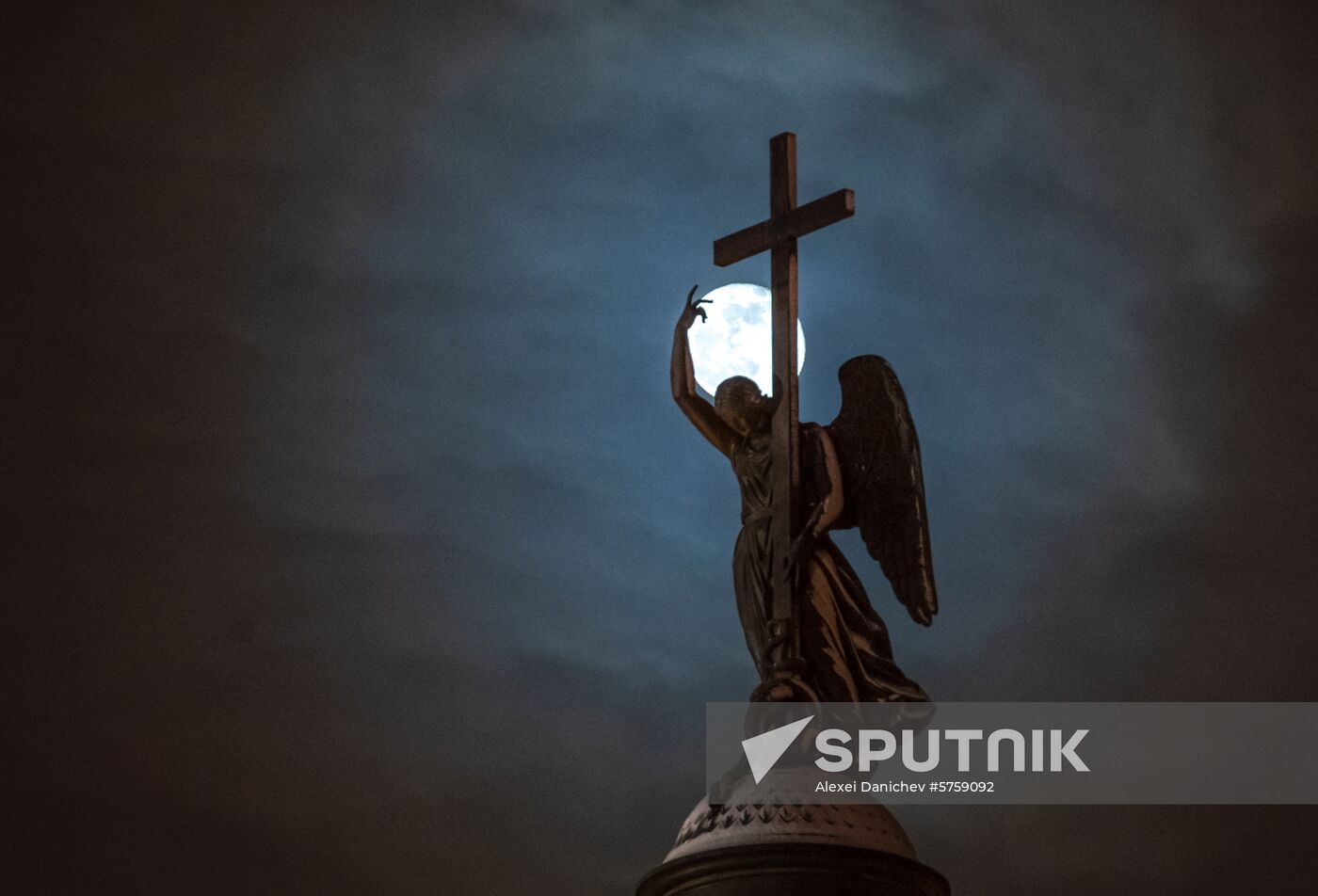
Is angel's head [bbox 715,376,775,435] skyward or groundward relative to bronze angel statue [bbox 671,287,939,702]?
skyward

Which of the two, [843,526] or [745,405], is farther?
[745,405]

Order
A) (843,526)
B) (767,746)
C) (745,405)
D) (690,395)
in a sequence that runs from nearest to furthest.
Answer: (767,746)
(843,526)
(745,405)
(690,395)

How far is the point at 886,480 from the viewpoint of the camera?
39.3 feet

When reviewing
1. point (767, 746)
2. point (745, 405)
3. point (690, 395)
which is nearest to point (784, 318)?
point (745, 405)

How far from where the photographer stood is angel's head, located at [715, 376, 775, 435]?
1228 cm

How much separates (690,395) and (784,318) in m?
0.80

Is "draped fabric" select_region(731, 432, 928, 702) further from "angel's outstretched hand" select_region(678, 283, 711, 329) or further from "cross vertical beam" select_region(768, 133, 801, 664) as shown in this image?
"angel's outstretched hand" select_region(678, 283, 711, 329)

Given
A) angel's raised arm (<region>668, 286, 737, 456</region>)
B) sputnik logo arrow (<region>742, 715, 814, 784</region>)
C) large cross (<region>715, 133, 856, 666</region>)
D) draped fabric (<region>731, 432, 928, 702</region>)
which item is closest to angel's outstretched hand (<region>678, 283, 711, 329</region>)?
angel's raised arm (<region>668, 286, 737, 456</region>)

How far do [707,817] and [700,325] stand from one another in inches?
128

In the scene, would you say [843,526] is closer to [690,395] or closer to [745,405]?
[745,405]

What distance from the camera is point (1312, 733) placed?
2258cm

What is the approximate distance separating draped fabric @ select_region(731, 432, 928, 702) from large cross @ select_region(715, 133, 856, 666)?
0.09 m

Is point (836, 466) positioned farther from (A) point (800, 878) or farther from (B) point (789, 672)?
(A) point (800, 878)

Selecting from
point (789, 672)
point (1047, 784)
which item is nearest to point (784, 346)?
point (789, 672)
